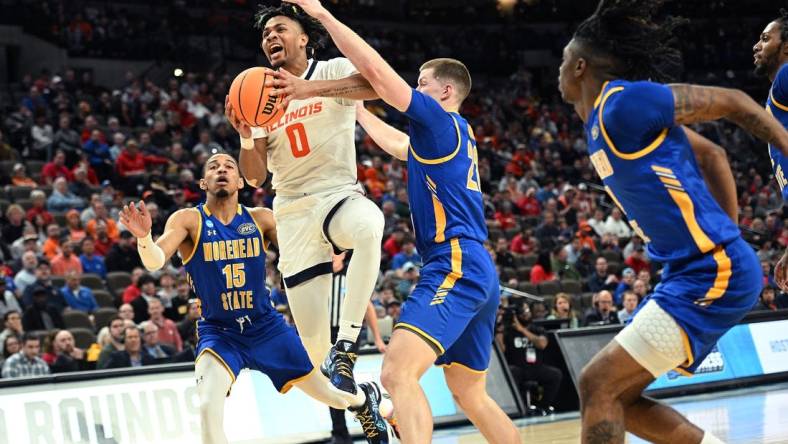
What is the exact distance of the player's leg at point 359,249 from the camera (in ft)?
20.2

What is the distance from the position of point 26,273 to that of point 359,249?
7.59m

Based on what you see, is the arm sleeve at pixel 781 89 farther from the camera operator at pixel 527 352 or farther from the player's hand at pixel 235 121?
the camera operator at pixel 527 352

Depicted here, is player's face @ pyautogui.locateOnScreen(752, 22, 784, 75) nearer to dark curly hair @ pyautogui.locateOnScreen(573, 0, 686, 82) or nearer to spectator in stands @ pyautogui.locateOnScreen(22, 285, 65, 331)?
dark curly hair @ pyautogui.locateOnScreen(573, 0, 686, 82)

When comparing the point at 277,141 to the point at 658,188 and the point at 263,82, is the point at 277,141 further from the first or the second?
the point at 658,188

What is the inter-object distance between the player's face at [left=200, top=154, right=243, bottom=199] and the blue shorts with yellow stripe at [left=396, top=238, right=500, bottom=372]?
230cm

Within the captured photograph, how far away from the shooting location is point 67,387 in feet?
29.8

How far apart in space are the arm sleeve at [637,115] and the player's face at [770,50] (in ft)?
8.26

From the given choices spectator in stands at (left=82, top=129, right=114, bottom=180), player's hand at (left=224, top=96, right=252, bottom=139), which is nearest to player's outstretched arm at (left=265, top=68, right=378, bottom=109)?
player's hand at (left=224, top=96, right=252, bottom=139)

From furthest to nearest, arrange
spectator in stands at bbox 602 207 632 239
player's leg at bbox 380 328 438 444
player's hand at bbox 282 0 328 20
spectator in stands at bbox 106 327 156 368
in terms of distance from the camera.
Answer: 1. spectator in stands at bbox 602 207 632 239
2. spectator in stands at bbox 106 327 156 368
3. player's hand at bbox 282 0 328 20
4. player's leg at bbox 380 328 438 444

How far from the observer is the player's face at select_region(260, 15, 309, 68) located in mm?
6387

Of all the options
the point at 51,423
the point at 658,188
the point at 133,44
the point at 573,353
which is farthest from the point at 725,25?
the point at 658,188

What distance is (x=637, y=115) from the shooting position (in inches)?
161

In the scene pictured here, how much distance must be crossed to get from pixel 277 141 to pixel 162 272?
24.8ft

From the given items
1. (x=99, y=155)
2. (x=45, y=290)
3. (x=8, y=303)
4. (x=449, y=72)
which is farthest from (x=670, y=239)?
(x=99, y=155)
